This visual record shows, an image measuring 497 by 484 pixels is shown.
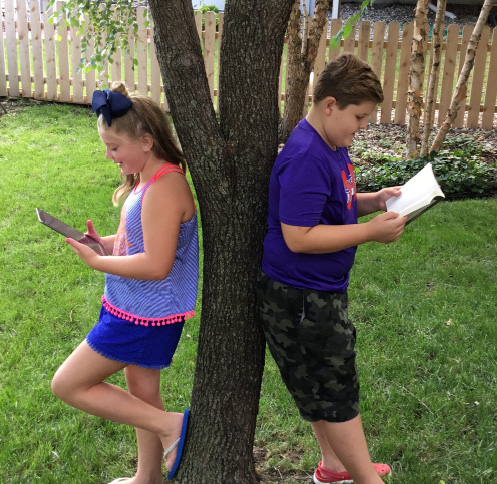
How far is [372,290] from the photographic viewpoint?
4094 mm

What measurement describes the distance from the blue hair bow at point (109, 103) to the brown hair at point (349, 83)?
2.16 ft

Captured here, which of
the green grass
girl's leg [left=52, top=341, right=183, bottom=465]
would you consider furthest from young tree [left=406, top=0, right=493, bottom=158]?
girl's leg [left=52, top=341, right=183, bottom=465]

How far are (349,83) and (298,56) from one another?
523 cm

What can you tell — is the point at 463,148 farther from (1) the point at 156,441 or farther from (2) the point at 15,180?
(1) the point at 156,441

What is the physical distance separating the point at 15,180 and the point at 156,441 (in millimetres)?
4252

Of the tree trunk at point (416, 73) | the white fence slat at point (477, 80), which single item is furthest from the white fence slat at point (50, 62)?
the white fence slat at point (477, 80)

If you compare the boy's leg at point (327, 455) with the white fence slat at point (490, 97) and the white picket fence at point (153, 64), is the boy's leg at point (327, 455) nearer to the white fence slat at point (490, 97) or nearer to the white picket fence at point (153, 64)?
the white picket fence at point (153, 64)

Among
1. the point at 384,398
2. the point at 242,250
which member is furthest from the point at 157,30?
the point at 384,398

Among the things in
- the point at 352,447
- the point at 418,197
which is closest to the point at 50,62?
the point at 418,197

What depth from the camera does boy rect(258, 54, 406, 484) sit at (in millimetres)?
1867

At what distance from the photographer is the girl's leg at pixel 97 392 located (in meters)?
2.14

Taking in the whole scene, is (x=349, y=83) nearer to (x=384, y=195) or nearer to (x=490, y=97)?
→ (x=384, y=195)

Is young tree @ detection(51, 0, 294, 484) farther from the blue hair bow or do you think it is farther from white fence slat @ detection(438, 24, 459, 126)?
white fence slat @ detection(438, 24, 459, 126)

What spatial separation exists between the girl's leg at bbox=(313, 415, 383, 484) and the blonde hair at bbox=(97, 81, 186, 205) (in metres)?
1.08
